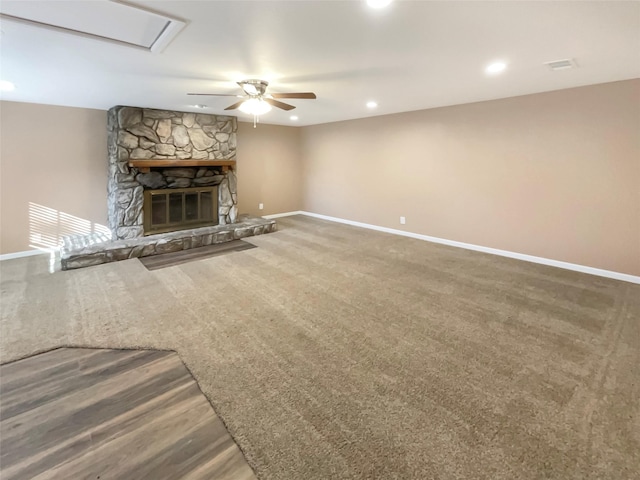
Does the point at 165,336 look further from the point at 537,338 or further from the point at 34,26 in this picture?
the point at 537,338

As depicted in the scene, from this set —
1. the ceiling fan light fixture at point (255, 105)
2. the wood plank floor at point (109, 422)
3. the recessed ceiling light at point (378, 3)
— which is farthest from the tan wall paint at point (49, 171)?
the recessed ceiling light at point (378, 3)

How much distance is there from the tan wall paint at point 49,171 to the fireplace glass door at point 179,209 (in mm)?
773

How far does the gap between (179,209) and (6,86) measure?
109 inches

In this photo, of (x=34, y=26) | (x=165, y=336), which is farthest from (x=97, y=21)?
(x=165, y=336)

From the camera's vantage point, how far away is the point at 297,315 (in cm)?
305

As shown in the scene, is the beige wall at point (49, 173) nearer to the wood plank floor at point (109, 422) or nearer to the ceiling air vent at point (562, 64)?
the wood plank floor at point (109, 422)

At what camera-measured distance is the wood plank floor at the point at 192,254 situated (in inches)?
177

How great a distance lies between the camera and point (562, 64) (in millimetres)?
2934

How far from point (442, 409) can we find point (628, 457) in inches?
34.7

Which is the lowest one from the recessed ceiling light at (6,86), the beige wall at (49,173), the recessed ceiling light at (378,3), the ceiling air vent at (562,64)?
the beige wall at (49,173)

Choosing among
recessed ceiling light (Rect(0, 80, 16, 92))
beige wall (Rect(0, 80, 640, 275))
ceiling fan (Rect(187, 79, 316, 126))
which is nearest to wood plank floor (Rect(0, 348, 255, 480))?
ceiling fan (Rect(187, 79, 316, 126))

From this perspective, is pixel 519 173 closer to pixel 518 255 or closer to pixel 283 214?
pixel 518 255

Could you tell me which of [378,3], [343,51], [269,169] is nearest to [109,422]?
[378,3]

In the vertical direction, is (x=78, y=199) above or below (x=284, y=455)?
above
